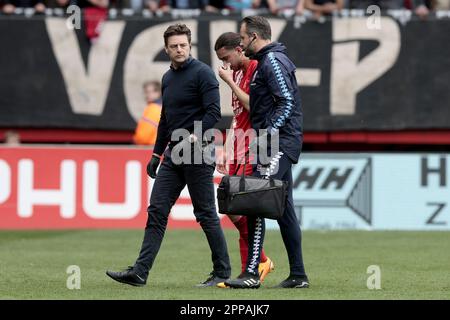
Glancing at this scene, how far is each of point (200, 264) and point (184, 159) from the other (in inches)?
107

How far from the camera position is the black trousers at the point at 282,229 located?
967 centimetres

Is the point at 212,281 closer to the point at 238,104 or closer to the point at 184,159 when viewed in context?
the point at 184,159

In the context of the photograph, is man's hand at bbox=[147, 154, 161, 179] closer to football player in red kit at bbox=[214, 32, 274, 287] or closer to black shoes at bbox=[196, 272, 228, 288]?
football player in red kit at bbox=[214, 32, 274, 287]

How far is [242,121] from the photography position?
1029 cm

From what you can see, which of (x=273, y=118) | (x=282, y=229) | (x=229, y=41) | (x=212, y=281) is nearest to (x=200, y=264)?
(x=212, y=281)

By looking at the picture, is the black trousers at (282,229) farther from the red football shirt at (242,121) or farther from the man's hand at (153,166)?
the man's hand at (153,166)

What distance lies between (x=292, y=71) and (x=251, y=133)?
26.0 inches

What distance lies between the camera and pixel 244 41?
Result: 32.1ft

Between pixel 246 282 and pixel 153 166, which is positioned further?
pixel 153 166

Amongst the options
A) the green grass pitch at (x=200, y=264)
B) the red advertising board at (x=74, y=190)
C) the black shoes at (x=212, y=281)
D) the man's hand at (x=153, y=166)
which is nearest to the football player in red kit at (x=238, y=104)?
the black shoes at (x=212, y=281)

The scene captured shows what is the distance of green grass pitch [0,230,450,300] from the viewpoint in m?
9.52

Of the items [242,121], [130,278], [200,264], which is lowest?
[200,264]
